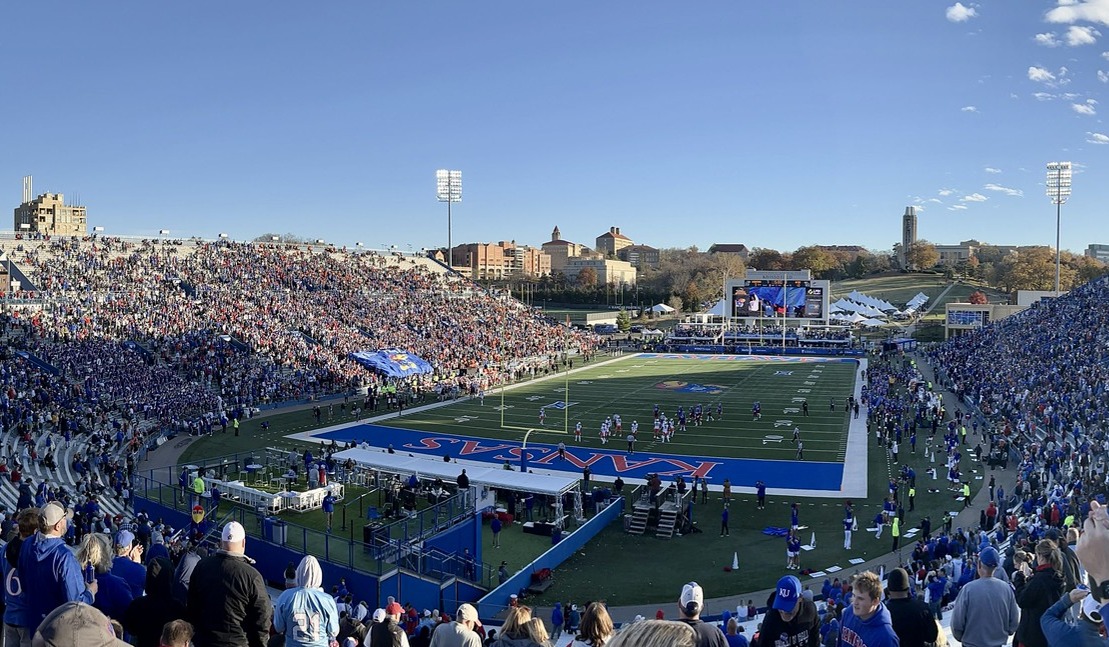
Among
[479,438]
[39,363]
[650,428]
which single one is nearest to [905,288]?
[650,428]

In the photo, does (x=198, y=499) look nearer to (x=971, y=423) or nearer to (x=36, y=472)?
(x=36, y=472)

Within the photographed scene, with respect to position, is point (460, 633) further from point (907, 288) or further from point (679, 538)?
point (907, 288)

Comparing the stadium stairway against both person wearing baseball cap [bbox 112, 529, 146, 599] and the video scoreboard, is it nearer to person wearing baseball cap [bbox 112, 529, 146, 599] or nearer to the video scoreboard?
person wearing baseball cap [bbox 112, 529, 146, 599]

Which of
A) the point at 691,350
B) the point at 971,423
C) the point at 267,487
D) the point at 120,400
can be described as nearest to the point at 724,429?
the point at 971,423

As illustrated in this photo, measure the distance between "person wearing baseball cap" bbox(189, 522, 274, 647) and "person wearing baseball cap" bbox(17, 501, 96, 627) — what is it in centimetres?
75

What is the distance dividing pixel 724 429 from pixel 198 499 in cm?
2139

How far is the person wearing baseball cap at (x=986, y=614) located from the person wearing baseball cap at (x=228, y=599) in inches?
181

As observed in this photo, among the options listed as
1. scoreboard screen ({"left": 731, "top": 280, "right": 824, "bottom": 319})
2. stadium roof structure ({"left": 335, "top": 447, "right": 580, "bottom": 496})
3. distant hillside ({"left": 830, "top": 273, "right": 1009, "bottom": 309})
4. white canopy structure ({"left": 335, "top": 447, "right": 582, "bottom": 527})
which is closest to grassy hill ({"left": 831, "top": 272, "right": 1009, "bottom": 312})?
distant hillside ({"left": 830, "top": 273, "right": 1009, "bottom": 309})

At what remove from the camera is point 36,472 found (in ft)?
73.5

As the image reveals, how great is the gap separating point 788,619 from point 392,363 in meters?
40.9

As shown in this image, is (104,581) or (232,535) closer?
(232,535)

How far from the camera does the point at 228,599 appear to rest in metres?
5.20

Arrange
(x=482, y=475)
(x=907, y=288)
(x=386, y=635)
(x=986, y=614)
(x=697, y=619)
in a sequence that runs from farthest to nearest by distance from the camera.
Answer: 1. (x=907, y=288)
2. (x=482, y=475)
3. (x=386, y=635)
4. (x=986, y=614)
5. (x=697, y=619)

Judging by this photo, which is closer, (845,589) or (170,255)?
(845,589)
